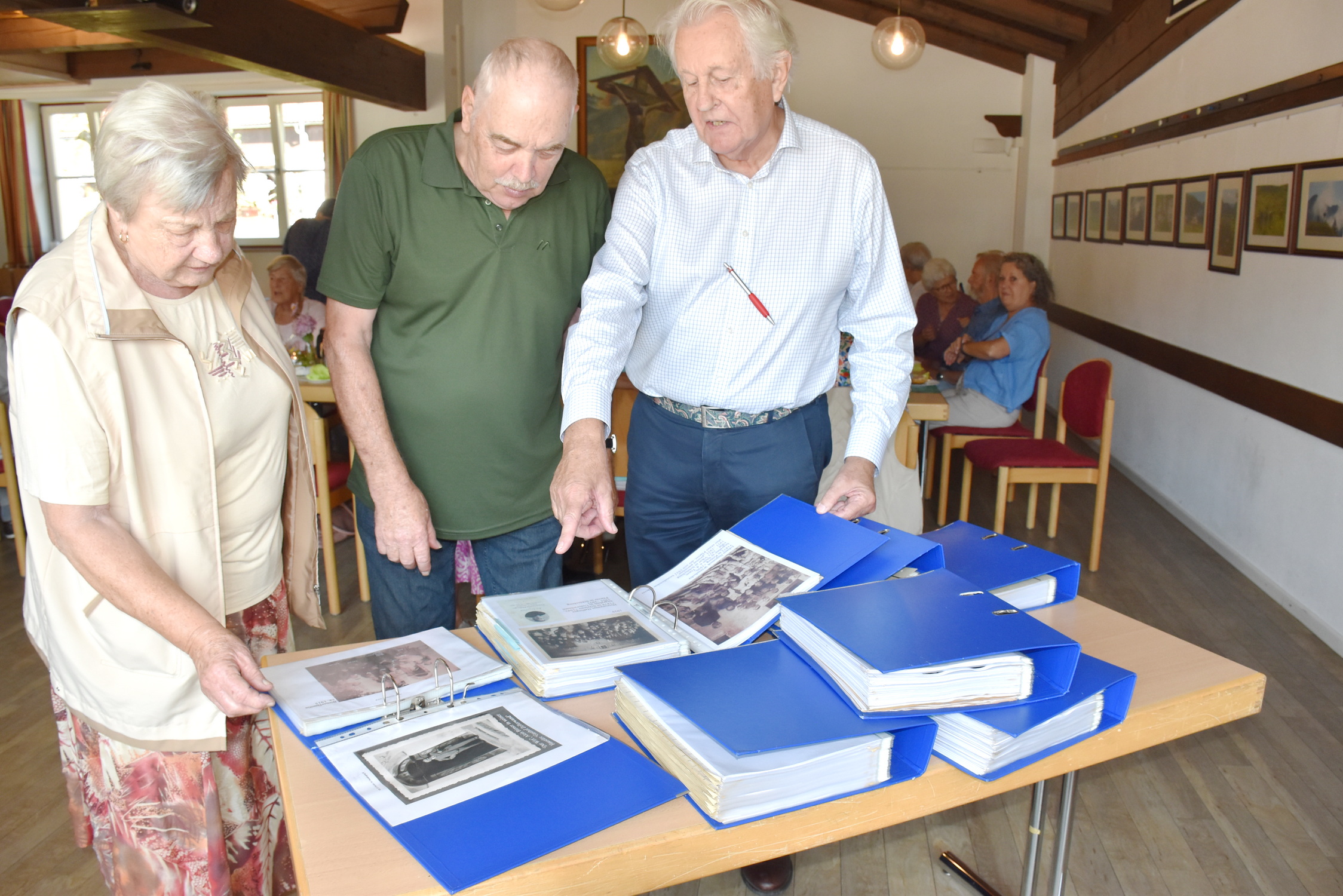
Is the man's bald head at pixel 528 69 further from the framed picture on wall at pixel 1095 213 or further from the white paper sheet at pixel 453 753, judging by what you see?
the framed picture on wall at pixel 1095 213

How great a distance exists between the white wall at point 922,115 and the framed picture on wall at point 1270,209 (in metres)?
5.30

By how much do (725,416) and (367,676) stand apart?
2.73ft

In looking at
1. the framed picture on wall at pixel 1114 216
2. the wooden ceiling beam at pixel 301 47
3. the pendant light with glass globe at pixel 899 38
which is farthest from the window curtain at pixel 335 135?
the framed picture on wall at pixel 1114 216

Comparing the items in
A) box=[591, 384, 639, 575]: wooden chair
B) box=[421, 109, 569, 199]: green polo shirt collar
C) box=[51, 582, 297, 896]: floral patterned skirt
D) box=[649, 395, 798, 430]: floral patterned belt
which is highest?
box=[421, 109, 569, 199]: green polo shirt collar

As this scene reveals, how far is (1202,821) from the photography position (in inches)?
99.5

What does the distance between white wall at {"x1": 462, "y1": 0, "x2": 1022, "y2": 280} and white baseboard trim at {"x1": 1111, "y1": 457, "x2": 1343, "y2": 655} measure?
15.6 ft

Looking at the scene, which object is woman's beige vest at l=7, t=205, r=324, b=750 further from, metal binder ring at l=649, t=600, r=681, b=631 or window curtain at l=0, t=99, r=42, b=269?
window curtain at l=0, t=99, r=42, b=269

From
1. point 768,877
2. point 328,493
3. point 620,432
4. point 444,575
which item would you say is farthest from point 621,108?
point 768,877

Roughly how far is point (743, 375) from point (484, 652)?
722 millimetres

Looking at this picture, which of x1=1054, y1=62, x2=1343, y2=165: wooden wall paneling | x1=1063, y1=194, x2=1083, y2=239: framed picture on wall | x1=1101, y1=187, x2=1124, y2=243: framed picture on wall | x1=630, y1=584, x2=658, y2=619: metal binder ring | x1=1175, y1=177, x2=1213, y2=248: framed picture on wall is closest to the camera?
x1=630, y1=584, x2=658, y2=619: metal binder ring

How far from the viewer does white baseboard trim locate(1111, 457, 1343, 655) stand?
368 cm

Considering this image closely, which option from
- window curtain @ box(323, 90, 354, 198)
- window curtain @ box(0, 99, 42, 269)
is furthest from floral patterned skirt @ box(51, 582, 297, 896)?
window curtain @ box(0, 99, 42, 269)

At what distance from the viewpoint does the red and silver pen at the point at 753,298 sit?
1784 mm

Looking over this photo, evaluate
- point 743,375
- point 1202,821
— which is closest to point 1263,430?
point 1202,821
